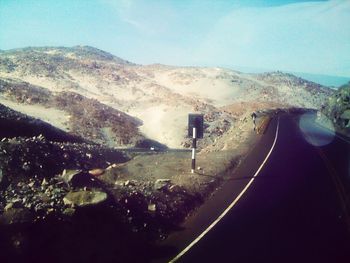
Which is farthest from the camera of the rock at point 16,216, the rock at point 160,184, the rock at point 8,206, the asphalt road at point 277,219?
the rock at point 160,184

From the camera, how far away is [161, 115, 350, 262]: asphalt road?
8.50 m

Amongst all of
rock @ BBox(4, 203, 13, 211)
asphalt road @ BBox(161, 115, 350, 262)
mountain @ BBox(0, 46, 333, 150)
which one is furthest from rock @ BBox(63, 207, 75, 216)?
mountain @ BBox(0, 46, 333, 150)

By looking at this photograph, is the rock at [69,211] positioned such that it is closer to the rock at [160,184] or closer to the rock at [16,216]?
the rock at [16,216]

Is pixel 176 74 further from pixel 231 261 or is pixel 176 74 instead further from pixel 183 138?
pixel 231 261

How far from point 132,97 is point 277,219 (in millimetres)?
61538

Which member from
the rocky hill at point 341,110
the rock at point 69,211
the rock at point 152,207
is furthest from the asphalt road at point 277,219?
the rocky hill at point 341,110

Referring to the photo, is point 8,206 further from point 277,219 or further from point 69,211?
point 277,219

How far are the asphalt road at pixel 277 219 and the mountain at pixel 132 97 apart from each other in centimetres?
2126

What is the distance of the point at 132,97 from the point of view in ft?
232

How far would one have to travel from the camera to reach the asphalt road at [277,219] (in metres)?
8.50

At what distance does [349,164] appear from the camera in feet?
66.4

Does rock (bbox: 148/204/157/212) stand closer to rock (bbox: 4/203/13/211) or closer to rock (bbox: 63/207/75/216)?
rock (bbox: 63/207/75/216)

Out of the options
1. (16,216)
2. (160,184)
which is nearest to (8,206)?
(16,216)

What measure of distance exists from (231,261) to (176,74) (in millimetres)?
98893
